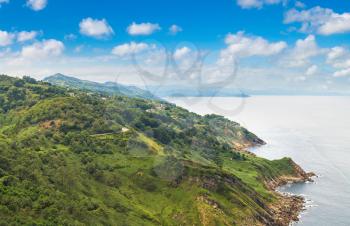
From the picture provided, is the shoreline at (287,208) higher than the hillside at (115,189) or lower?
lower

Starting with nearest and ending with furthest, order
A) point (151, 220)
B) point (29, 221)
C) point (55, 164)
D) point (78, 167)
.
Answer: point (29, 221), point (151, 220), point (55, 164), point (78, 167)

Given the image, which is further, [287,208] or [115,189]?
[287,208]

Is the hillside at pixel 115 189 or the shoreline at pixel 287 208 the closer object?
the hillside at pixel 115 189

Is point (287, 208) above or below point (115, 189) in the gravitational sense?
below

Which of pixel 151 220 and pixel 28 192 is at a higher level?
pixel 28 192

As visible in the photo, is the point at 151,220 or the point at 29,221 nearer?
the point at 29,221

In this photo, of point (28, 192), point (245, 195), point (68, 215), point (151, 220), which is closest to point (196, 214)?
point (151, 220)

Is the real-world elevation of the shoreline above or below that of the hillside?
below

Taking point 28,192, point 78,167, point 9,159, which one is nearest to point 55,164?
point 78,167

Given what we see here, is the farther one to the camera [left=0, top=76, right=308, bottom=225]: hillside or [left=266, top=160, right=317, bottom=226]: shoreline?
[left=266, top=160, right=317, bottom=226]: shoreline

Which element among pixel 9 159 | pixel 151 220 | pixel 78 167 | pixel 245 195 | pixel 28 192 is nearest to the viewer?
pixel 28 192

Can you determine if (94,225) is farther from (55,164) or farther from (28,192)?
(55,164)
